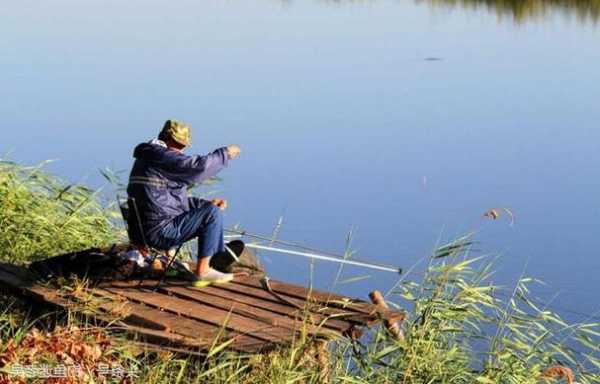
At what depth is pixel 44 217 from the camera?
796 centimetres

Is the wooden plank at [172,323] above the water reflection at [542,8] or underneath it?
above

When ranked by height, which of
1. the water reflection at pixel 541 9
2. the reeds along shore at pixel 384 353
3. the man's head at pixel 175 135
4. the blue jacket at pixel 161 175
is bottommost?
the water reflection at pixel 541 9

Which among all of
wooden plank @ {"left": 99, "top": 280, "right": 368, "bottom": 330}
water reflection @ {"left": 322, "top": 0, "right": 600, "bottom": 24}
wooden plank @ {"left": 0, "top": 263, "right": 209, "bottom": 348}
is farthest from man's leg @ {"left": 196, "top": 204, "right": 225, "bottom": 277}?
water reflection @ {"left": 322, "top": 0, "right": 600, "bottom": 24}

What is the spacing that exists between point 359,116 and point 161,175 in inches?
358

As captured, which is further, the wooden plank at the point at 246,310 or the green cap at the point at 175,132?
the green cap at the point at 175,132

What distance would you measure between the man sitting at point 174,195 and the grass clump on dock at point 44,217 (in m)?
1.35

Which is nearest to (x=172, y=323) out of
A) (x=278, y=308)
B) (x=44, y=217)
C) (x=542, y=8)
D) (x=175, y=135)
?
(x=278, y=308)

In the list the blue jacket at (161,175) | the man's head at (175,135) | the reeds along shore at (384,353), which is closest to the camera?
the reeds along shore at (384,353)

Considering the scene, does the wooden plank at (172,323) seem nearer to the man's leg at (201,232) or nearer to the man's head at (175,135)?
the man's leg at (201,232)

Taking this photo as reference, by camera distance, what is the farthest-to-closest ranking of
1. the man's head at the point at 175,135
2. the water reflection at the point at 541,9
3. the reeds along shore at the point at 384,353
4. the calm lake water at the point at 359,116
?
the water reflection at the point at 541,9
the calm lake water at the point at 359,116
the man's head at the point at 175,135
the reeds along shore at the point at 384,353

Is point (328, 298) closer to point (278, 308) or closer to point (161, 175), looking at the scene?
point (278, 308)

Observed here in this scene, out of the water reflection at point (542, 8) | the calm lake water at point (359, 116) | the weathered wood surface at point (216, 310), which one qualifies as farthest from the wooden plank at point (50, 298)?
the water reflection at point (542, 8)

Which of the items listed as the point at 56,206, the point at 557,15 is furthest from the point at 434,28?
the point at 56,206

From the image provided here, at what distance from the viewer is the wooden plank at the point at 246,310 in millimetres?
5691
